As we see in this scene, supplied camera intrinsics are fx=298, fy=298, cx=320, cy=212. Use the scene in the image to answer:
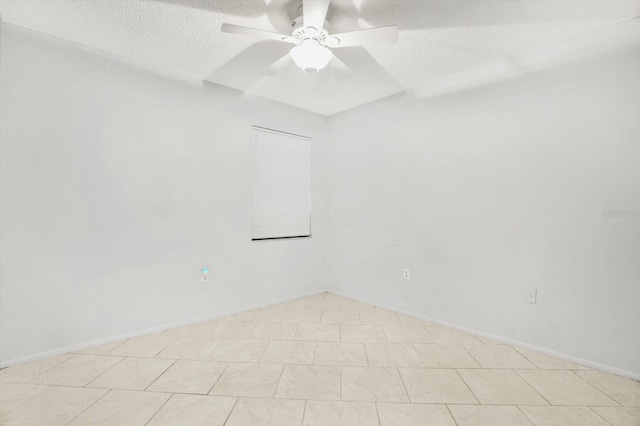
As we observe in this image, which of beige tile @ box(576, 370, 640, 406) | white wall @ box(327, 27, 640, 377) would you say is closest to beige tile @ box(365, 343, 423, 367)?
white wall @ box(327, 27, 640, 377)

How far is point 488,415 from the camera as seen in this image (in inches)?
67.7

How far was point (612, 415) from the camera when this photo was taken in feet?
5.65

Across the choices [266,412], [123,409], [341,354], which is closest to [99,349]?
[123,409]

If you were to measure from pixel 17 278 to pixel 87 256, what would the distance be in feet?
1.44

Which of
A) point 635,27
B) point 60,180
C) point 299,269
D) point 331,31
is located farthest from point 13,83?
point 635,27

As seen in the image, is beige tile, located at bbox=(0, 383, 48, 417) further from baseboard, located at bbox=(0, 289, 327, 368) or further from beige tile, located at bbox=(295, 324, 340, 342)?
beige tile, located at bbox=(295, 324, 340, 342)

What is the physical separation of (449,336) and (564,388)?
3.07ft

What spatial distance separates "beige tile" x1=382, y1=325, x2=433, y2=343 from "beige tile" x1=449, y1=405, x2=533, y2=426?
94 cm

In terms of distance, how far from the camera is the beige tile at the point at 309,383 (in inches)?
75.1

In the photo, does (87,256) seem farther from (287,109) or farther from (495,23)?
(495,23)

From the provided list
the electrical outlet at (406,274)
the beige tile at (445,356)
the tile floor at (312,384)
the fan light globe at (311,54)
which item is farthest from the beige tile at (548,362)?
the fan light globe at (311,54)

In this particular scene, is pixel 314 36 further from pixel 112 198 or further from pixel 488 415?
pixel 488 415

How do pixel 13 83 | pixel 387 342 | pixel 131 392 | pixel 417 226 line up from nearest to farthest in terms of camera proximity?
pixel 131 392, pixel 13 83, pixel 387 342, pixel 417 226

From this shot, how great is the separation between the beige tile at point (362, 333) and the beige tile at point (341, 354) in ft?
0.36
